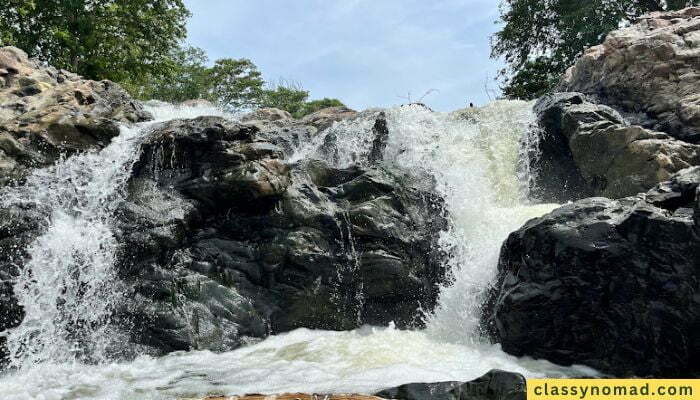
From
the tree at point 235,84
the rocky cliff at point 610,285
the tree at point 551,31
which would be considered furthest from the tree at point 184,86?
the rocky cliff at point 610,285

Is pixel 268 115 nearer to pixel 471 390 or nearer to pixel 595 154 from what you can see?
pixel 595 154

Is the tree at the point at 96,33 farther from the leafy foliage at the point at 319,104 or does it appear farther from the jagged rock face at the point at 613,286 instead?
the jagged rock face at the point at 613,286

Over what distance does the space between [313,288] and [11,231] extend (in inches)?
168

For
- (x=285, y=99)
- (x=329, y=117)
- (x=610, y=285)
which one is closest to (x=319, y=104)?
(x=285, y=99)

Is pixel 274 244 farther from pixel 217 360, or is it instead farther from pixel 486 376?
pixel 486 376

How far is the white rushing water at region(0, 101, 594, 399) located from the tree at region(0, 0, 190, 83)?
12451mm

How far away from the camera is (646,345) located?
5949mm

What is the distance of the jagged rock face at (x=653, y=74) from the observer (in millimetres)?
11500

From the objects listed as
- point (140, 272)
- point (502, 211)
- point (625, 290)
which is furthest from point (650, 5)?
point (140, 272)

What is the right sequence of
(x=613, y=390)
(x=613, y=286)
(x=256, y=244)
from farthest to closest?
(x=256, y=244), (x=613, y=286), (x=613, y=390)

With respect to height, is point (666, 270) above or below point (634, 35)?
below

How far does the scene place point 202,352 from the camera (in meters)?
7.45

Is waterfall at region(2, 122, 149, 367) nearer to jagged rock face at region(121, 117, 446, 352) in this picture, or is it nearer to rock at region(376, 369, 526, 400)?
jagged rock face at region(121, 117, 446, 352)

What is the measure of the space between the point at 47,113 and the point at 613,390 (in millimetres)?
9536
